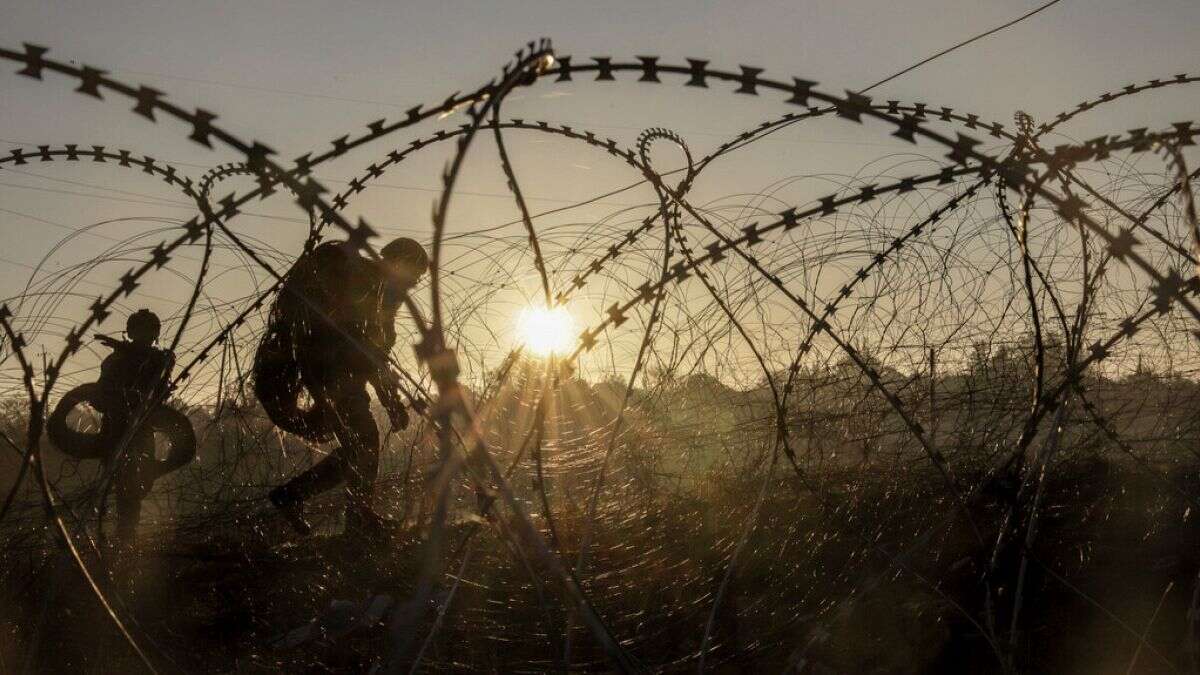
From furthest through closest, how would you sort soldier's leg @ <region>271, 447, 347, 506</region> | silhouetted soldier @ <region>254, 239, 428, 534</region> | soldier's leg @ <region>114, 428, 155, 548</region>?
1. soldier's leg @ <region>114, 428, 155, 548</region>
2. soldier's leg @ <region>271, 447, 347, 506</region>
3. silhouetted soldier @ <region>254, 239, 428, 534</region>

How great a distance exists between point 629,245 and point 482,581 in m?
1.71

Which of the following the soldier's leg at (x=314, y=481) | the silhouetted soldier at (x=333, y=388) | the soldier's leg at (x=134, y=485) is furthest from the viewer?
the soldier's leg at (x=134, y=485)

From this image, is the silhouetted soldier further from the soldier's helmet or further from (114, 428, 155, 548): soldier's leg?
(114, 428, 155, 548): soldier's leg

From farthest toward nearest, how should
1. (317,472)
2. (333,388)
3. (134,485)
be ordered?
(134,485) < (333,388) < (317,472)

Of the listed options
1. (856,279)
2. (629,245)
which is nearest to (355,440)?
(629,245)

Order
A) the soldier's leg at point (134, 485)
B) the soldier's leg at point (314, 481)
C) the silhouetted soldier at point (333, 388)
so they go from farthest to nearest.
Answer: the soldier's leg at point (134, 485)
the soldier's leg at point (314, 481)
the silhouetted soldier at point (333, 388)

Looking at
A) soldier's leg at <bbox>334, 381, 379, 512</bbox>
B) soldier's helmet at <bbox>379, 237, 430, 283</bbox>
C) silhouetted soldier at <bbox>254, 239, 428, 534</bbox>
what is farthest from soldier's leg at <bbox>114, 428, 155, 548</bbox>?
soldier's helmet at <bbox>379, 237, 430, 283</bbox>

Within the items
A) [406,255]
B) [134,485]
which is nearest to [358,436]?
[406,255]

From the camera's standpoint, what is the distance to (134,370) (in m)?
6.61

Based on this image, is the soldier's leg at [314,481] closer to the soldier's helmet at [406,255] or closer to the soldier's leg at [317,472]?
the soldier's leg at [317,472]

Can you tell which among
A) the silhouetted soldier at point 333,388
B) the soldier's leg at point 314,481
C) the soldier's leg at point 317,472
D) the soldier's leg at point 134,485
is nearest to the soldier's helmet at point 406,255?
the silhouetted soldier at point 333,388

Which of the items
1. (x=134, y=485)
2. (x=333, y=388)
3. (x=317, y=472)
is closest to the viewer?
(x=317, y=472)

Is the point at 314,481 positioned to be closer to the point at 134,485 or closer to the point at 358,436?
the point at 358,436

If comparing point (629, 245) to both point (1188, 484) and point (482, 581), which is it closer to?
point (482, 581)
